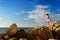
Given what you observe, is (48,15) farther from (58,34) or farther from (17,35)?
(17,35)

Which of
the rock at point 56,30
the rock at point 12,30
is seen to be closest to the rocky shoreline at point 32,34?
the rock at point 12,30

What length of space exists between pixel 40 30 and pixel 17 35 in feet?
2.37

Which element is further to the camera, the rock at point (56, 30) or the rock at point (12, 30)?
the rock at point (56, 30)

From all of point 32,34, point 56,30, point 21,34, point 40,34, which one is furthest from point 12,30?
point 56,30

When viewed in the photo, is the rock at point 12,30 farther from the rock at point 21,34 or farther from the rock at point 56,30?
the rock at point 56,30

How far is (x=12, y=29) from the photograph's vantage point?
5.61m

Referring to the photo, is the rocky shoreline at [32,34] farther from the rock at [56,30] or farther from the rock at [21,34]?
the rock at [56,30]

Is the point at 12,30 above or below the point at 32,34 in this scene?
above

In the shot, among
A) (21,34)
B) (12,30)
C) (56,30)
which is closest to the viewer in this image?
(12,30)

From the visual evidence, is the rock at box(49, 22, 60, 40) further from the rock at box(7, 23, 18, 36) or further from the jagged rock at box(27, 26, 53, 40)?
the rock at box(7, 23, 18, 36)

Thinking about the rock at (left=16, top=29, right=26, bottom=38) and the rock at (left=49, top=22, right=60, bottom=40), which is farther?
the rock at (left=49, top=22, right=60, bottom=40)

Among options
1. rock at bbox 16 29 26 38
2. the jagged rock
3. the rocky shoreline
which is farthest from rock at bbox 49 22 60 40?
rock at bbox 16 29 26 38

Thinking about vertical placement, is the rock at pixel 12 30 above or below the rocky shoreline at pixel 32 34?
above

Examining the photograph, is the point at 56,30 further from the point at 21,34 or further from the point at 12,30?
the point at 12,30
